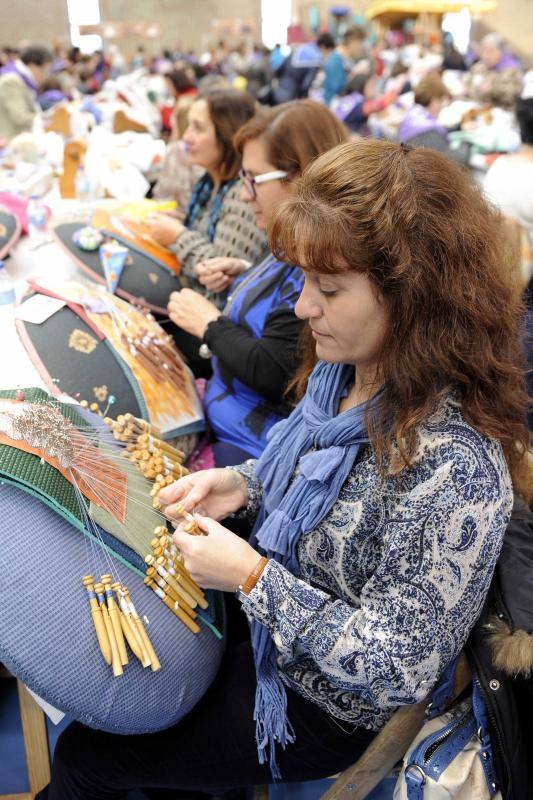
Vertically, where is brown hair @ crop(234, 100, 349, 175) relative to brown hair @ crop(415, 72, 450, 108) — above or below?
above

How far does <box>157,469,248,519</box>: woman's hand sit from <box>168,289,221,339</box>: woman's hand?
0.66m

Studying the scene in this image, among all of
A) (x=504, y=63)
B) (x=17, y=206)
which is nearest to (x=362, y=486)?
(x=17, y=206)

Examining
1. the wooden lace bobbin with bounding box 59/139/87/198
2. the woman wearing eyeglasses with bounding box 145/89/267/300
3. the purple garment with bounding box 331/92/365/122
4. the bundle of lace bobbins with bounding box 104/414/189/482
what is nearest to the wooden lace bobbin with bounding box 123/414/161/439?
the bundle of lace bobbins with bounding box 104/414/189/482

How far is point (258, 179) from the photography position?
76.4 inches

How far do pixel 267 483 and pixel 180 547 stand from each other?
256mm

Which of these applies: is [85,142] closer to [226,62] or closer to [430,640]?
[430,640]

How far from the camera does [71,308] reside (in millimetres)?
1745

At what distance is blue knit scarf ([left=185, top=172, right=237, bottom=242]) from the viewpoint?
8.77ft

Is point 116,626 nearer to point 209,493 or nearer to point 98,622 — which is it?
point 98,622

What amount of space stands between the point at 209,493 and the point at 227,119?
6.14 ft

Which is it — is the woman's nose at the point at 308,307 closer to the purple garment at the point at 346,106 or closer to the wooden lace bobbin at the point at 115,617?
the wooden lace bobbin at the point at 115,617

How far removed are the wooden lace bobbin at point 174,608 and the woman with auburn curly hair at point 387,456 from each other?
0.08 m

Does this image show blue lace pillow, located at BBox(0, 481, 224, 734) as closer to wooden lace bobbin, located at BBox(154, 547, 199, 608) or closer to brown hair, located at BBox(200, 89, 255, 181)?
wooden lace bobbin, located at BBox(154, 547, 199, 608)

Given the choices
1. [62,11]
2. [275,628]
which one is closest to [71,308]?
[275,628]
